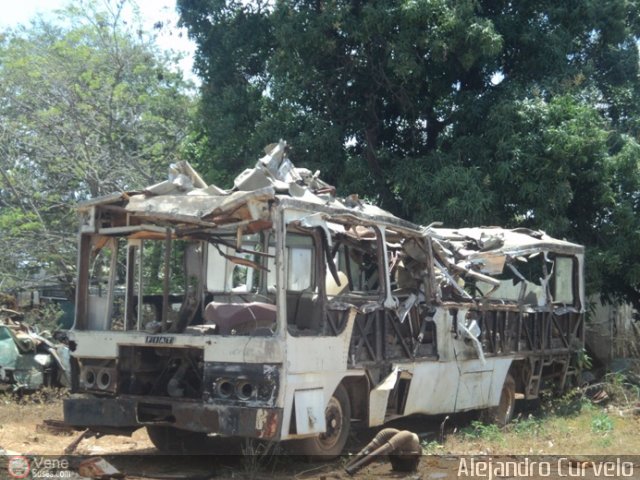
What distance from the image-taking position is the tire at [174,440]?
319 inches

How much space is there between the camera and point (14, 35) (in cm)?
2227

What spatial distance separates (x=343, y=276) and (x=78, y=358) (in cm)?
261

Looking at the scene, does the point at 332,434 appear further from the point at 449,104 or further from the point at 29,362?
the point at 449,104

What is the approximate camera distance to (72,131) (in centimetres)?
1766

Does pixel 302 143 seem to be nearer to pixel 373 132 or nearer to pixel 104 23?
A: pixel 373 132

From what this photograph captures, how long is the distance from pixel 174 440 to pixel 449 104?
849 centimetres

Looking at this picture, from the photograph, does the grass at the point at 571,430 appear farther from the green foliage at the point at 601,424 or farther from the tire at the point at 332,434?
the tire at the point at 332,434

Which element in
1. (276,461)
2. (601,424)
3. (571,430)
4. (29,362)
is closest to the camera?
(276,461)

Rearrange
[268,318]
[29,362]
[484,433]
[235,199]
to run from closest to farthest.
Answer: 1. [235,199]
2. [268,318]
3. [484,433]
4. [29,362]

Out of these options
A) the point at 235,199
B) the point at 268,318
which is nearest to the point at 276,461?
the point at 268,318

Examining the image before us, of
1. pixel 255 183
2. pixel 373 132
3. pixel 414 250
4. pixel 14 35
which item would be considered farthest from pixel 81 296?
pixel 14 35

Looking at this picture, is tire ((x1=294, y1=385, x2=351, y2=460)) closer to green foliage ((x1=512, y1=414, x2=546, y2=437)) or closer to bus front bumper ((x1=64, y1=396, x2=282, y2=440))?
bus front bumper ((x1=64, y1=396, x2=282, y2=440))

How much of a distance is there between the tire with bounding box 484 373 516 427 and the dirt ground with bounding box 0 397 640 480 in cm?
107

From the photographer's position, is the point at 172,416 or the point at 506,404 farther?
the point at 506,404
